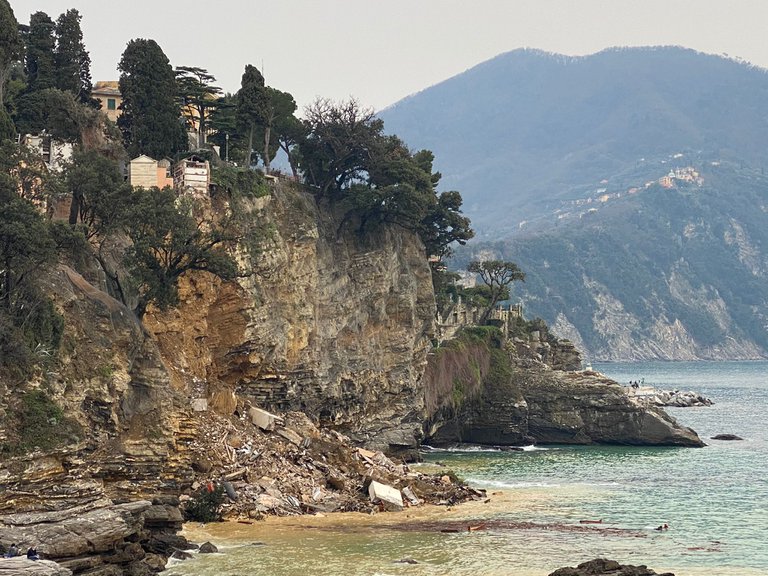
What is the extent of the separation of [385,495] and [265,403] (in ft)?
44.3

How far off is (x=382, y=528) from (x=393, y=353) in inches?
1293

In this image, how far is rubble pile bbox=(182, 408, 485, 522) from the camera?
176 ft

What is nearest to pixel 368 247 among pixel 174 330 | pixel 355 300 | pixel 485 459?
pixel 355 300

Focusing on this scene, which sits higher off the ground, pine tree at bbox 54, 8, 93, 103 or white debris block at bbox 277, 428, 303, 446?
pine tree at bbox 54, 8, 93, 103

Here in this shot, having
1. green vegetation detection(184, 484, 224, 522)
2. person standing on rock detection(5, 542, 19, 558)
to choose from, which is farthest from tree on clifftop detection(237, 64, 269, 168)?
person standing on rock detection(5, 542, 19, 558)

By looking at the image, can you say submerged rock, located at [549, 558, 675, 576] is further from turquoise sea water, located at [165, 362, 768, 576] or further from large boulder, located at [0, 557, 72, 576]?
large boulder, located at [0, 557, 72, 576]

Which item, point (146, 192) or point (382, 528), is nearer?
point (382, 528)

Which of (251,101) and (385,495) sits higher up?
(251,101)

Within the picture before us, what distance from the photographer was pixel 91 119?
→ 66.6 meters

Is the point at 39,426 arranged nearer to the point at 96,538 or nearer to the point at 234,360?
the point at 96,538

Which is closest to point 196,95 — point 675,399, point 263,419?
point 263,419

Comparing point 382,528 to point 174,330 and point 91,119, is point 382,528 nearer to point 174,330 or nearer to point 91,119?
point 174,330

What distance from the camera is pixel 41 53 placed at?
241ft

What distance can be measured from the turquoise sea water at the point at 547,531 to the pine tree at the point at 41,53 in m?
34.4
